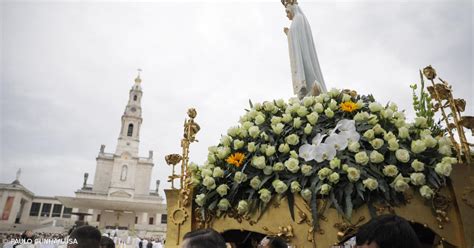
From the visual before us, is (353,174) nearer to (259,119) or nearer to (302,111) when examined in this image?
(302,111)

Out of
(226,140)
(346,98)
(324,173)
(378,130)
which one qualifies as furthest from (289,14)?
(324,173)

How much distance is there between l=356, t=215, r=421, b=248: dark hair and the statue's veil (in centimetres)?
253

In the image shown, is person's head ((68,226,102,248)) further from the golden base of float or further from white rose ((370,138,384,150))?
white rose ((370,138,384,150))

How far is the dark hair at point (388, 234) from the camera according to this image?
1.31 meters

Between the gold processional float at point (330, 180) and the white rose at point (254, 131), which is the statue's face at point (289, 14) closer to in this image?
the gold processional float at point (330, 180)

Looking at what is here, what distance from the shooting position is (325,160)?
77.9 inches

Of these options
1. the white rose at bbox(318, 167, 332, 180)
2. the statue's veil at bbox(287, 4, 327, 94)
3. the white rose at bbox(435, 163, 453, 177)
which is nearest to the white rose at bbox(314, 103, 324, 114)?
the white rose at bbox(318, 167, 332, 180)

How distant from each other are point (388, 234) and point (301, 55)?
324cm

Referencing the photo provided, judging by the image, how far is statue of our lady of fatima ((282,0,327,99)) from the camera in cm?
389

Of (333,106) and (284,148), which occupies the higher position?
(333,106)

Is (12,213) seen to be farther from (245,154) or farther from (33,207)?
(245,154)

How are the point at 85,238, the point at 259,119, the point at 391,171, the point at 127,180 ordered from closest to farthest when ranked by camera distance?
the point at 391,171 < the point at 85,238 < the point at 259,119 < the point at 127,180

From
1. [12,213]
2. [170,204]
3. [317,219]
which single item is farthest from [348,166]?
[12,213]

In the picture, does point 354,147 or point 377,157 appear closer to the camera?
point 377,157
